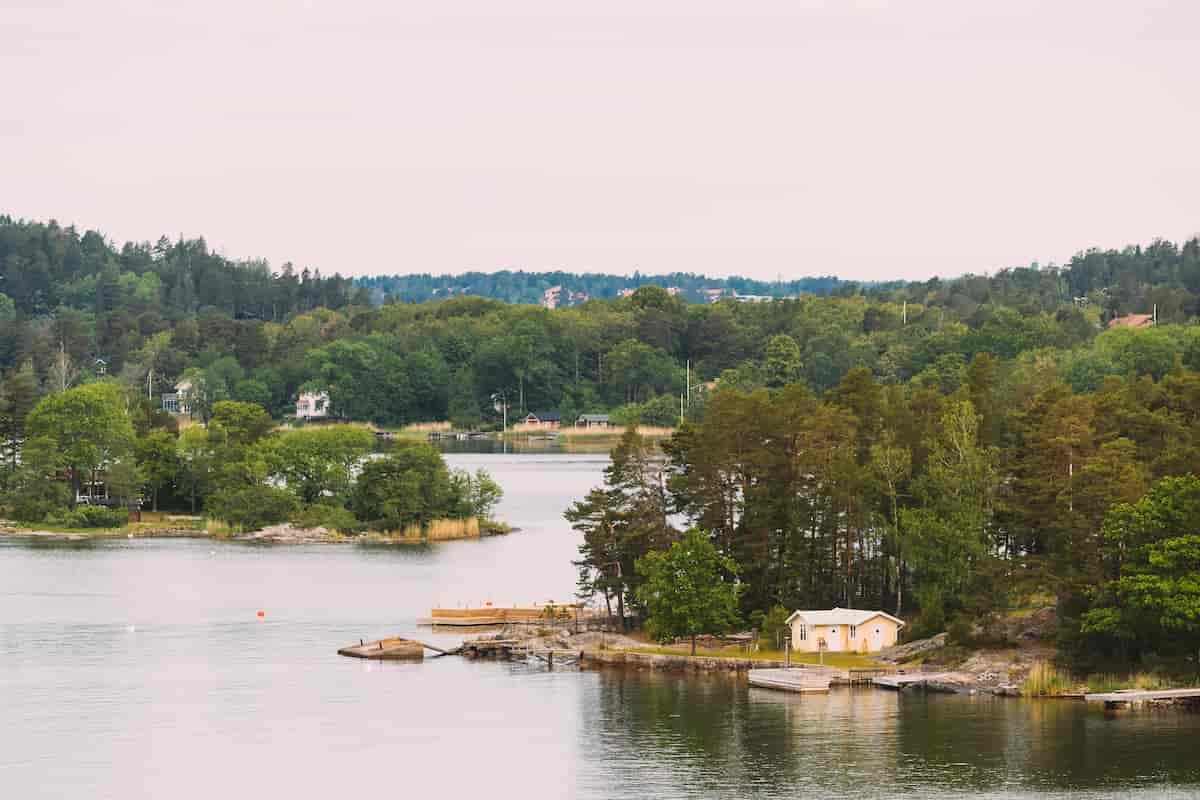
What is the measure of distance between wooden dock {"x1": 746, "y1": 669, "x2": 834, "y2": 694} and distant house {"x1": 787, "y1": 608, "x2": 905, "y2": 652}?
3.21m

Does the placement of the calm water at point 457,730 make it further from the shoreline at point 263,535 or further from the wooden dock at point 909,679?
the shoreline at point 263,535

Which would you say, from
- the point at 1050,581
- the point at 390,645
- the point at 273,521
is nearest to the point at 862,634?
the point at 1050,581

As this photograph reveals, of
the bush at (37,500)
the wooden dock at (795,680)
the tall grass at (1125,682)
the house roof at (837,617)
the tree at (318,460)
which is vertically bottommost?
the wooden dock at (795,680)

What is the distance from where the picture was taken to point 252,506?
11069 centimetres

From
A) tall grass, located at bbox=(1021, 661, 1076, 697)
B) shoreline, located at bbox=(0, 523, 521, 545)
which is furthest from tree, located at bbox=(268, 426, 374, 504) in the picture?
tall grass, located at bbox=(1021, 661, 1076, 697)

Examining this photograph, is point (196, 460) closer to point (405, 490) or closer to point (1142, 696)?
point (405, 490)

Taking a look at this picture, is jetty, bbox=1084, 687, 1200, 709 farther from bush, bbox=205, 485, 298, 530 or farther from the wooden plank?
bush, bbox=205, 485, 298, 530

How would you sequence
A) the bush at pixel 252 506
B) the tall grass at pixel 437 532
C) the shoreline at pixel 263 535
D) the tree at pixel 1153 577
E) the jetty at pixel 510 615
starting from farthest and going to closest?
1. the bush at pixel 252 506
2. the tall grass at pixel 437 532
3. the shoreline at pixel 263 535
4. the jetty at pixel 510 615
5. the tree at pixel 1153 577

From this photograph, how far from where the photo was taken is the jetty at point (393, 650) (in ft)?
229

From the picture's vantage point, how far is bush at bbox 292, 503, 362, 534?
358 feet

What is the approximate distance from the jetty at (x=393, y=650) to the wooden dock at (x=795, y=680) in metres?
13.7

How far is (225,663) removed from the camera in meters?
69.4

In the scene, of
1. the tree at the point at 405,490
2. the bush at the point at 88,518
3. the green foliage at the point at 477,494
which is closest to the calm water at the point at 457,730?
the tree at the point at 405,490

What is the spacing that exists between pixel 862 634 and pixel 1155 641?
10.5 meters
